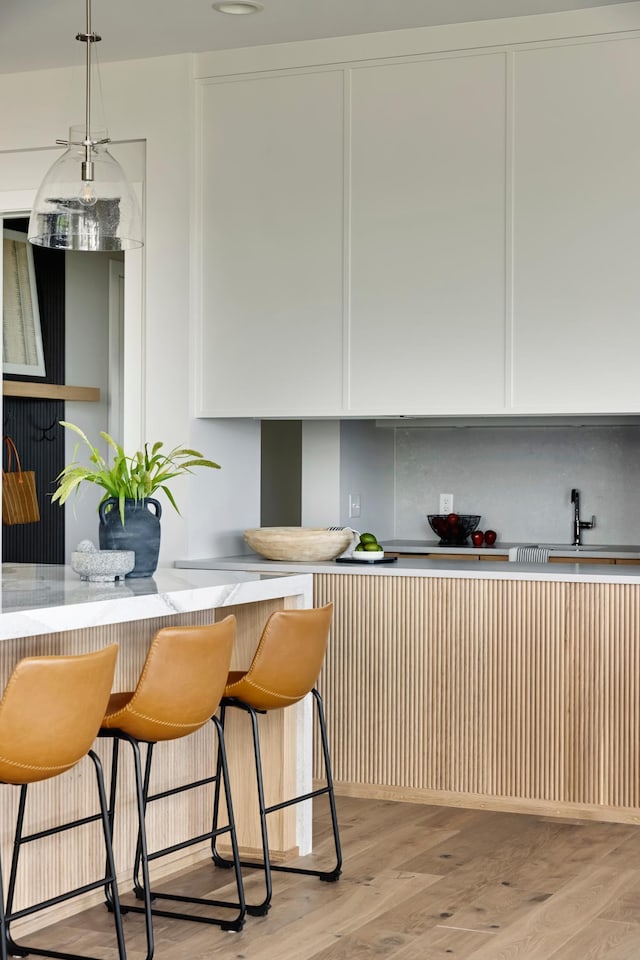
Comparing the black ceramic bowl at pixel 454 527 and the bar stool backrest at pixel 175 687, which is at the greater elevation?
the black ceramic bowl at pixel 454 527

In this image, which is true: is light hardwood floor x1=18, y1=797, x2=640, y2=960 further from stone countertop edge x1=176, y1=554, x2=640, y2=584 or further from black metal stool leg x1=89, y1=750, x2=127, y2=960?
stone countertop edge x1=176, y1=554, x2=640, y2=584

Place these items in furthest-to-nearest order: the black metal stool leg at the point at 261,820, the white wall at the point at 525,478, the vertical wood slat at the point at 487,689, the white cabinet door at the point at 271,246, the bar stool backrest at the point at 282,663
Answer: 1. the white wall at the point at 525,478
2. the white cabinet door at the point at 271,246
3. the vertical wood slat at the point at 487,689
4. the bar stool backrest at the point at 282,663
5. the black metal stool leg at the point at 261,820

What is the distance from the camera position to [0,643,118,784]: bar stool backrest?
271 centimetres

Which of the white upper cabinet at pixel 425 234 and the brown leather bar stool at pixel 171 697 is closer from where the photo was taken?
the brown leather bar stool at pixel 171 697

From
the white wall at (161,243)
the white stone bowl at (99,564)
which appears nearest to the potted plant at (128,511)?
the white stone bowl at (99,564)

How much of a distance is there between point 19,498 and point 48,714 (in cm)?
402

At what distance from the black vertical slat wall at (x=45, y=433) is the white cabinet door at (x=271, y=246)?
184cm

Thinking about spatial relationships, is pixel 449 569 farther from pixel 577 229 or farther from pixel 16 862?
pixel 16 862

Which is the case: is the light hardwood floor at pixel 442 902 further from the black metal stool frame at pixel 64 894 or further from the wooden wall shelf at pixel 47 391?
the wooden wall shelf at pixel 47 391

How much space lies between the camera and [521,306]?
490 centimetres

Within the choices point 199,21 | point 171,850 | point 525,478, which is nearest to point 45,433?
point 525,478

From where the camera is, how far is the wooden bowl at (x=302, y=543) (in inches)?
208

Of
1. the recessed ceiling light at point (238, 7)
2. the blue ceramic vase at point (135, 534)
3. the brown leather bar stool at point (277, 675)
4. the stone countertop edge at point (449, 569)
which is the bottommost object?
the brown leather bar stool at point (277, 675)

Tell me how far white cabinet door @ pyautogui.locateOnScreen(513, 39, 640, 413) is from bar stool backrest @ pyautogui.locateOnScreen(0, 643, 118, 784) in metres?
2.52
